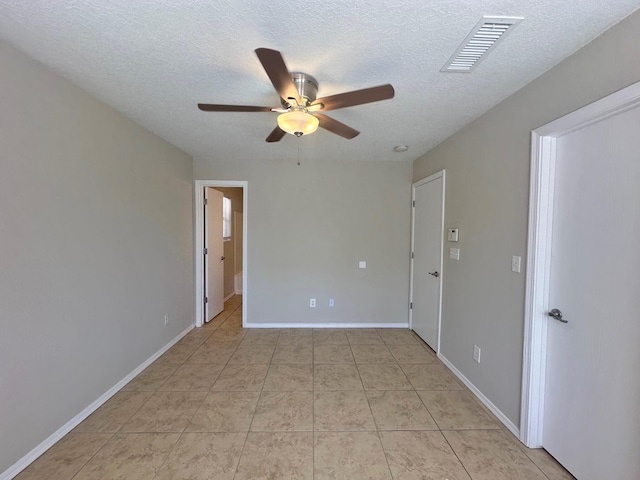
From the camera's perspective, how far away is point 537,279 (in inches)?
67.1

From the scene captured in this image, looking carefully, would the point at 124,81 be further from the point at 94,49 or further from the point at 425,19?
the point at 425,19

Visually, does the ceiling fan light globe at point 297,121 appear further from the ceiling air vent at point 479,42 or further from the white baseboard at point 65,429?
the white baseboard at point 65,429

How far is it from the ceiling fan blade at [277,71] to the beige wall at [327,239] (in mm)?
2239

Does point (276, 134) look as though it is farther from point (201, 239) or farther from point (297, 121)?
point (201, 239)

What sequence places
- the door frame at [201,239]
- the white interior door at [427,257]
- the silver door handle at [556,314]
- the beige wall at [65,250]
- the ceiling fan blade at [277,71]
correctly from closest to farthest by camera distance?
the ceiling fan blade at [277,71], the beige wall at [65,250], the silver door handle at [556,314], the white interior door at [427,257], the door frame at [201,239]

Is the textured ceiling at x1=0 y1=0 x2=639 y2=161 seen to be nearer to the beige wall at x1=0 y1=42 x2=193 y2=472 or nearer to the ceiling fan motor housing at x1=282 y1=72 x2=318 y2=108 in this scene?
the ceiling fan motor housing at x1=282 y1=72 x2=318 y2=108

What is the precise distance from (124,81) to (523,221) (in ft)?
9.32

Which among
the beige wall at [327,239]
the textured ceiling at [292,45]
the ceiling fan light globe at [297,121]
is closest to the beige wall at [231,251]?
the beige wall at [327,239]

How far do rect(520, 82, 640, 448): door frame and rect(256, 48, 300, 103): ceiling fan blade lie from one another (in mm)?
1531

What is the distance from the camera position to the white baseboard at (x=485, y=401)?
188 cm

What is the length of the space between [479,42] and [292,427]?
102 inches

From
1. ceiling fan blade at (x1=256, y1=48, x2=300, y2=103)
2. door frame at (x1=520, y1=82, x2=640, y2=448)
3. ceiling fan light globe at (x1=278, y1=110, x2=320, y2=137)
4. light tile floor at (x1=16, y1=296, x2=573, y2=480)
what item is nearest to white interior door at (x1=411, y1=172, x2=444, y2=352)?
light tile floor at (x1=16, y1=296, x2=573, y2=480)

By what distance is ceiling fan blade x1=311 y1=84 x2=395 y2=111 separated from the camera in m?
1.44

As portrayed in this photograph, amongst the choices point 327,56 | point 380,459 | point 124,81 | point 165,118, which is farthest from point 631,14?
point 165,118
